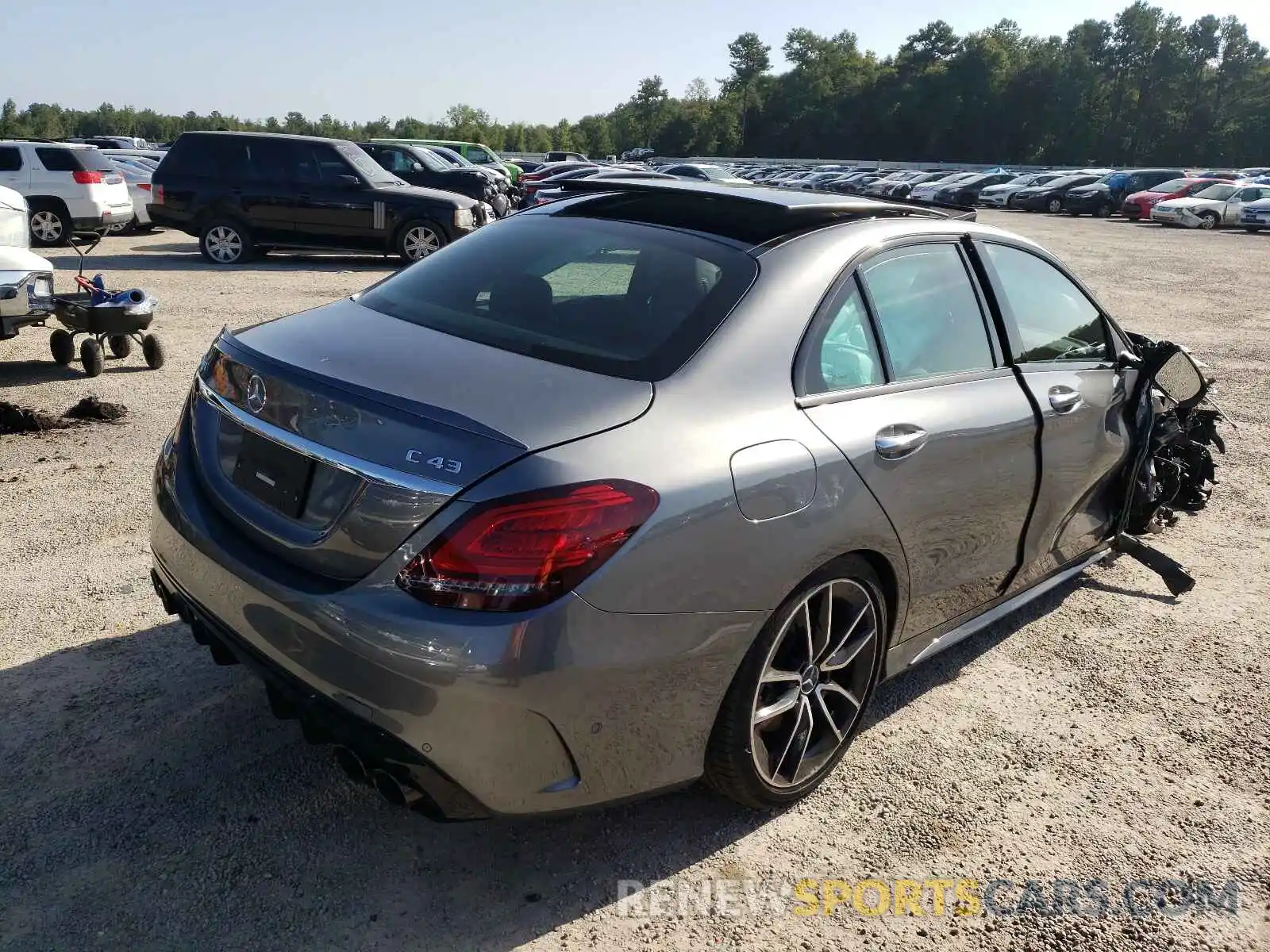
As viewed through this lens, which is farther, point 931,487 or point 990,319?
point 990,319

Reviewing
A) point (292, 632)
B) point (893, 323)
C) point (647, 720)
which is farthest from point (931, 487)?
point (292, 632)

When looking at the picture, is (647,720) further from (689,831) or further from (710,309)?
(710,309)

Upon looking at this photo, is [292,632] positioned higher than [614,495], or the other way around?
[614,495]

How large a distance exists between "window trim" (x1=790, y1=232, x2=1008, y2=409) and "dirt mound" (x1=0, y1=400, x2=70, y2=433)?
17.2 ft

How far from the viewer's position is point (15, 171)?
15969 mm

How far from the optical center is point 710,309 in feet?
9.23

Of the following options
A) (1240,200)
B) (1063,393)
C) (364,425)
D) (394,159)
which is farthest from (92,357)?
(1240,200)

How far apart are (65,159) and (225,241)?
3648 mm

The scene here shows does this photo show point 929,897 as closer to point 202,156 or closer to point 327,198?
point 327,198

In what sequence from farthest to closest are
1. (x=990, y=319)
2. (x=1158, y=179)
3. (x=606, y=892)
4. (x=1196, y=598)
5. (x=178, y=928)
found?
(x=1158, y=179)
(x=1196, y=598)
(x=990, y=319)
(x=606, y=892)
(x=178, y=928)

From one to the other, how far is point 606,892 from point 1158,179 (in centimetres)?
4637

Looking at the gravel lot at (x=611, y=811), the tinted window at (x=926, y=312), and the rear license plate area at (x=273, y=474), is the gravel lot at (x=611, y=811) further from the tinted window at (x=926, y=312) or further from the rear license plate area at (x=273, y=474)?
the tinted window at (x=926, y=312)

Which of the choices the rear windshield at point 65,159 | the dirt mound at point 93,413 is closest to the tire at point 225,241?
the rear windshield at point 65,159

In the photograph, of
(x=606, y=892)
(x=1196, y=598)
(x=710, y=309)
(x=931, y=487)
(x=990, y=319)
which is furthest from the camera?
(x=1196, y=598)
